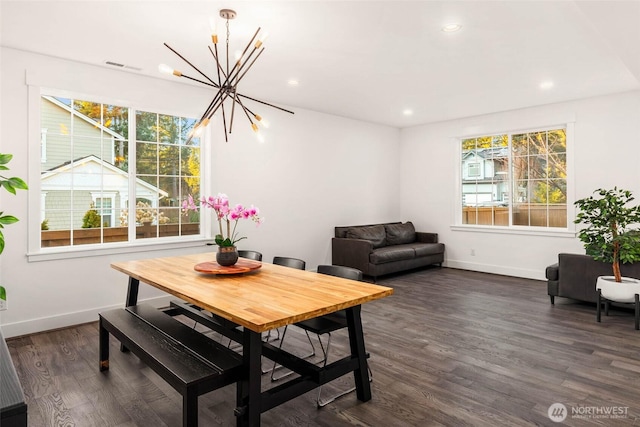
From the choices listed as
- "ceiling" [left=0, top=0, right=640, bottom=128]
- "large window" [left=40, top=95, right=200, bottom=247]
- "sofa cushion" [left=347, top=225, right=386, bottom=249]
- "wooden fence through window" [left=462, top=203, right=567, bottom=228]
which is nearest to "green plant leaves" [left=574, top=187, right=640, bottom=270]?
"ceiling" [left=0, top=0, right=640, bottom=128]

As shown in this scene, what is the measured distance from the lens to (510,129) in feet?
20.8

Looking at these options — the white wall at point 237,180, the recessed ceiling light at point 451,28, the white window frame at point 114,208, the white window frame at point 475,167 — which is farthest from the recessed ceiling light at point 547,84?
the white window frame at point 114,208

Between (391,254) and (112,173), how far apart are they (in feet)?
13.4

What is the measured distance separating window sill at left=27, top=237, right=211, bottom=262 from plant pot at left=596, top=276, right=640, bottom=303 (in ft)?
15.1

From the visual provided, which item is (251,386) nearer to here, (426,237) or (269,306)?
(269,306)

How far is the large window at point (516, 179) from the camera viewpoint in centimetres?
600

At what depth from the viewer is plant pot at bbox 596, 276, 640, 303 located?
154 inches

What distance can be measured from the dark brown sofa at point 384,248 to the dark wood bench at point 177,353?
12.1 ft

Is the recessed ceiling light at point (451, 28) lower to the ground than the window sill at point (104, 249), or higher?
higher

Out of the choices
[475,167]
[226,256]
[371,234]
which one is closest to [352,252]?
[371,234]

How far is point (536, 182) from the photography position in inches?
246

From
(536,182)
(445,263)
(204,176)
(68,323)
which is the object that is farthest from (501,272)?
(68,323)

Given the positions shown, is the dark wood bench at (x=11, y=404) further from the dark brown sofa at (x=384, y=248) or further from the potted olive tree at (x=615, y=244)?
the dark brown sofa at (x=384, y=248)

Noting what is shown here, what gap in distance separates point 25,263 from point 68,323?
742mm
